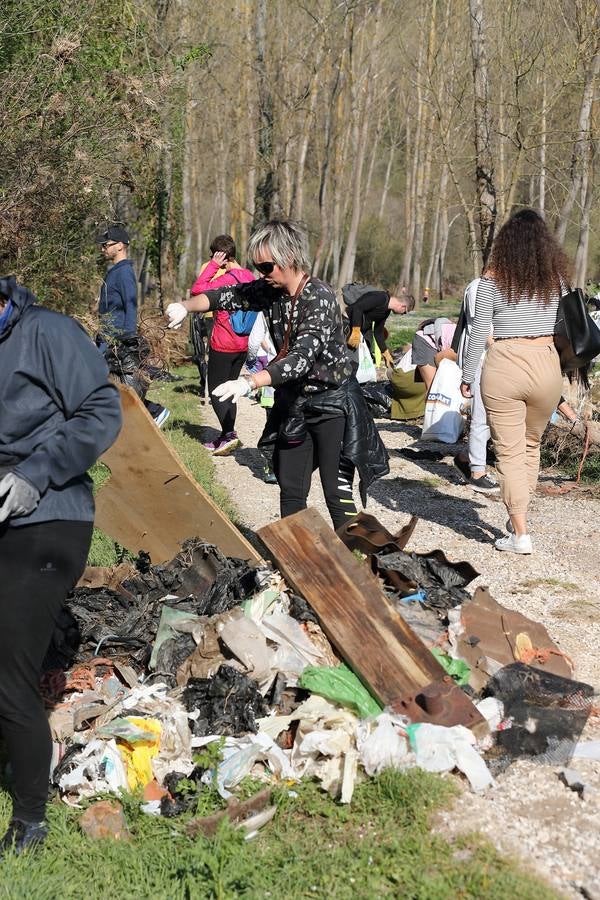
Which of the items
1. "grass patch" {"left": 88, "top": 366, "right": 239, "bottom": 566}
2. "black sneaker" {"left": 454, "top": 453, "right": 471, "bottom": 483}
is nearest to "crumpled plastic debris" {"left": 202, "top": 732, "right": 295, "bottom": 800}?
"grass patch" {"left": 88, "top": 366, "right": 239, "bottom": 566}

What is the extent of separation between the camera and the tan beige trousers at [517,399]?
6168mm

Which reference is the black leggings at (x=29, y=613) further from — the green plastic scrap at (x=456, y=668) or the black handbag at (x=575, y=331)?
the black handbag at (x=575, y=331)

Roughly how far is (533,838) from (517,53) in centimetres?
1314

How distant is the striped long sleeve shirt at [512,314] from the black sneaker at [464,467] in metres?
2.84

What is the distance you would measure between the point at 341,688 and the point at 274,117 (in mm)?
21426

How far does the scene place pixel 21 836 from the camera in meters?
3.24

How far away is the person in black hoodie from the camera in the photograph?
9.87 feet

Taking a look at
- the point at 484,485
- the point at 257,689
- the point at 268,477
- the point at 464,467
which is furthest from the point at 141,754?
the point at 464,467

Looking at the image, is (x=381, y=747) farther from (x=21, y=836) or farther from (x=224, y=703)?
(x=21, y=836)

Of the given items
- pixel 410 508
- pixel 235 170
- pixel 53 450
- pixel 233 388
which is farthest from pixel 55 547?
pixel 235 170

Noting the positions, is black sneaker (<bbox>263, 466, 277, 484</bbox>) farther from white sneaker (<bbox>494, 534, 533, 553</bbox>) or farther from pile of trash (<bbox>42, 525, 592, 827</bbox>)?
pile of trash (<bbox>42, 525, 592, 827</bbox>)

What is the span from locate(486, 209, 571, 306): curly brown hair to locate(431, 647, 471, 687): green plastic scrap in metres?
2.80

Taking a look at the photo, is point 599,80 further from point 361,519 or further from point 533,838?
point 533,838

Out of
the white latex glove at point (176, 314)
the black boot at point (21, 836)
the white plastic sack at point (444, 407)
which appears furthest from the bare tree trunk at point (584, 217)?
the black boot at point (21, 836)
